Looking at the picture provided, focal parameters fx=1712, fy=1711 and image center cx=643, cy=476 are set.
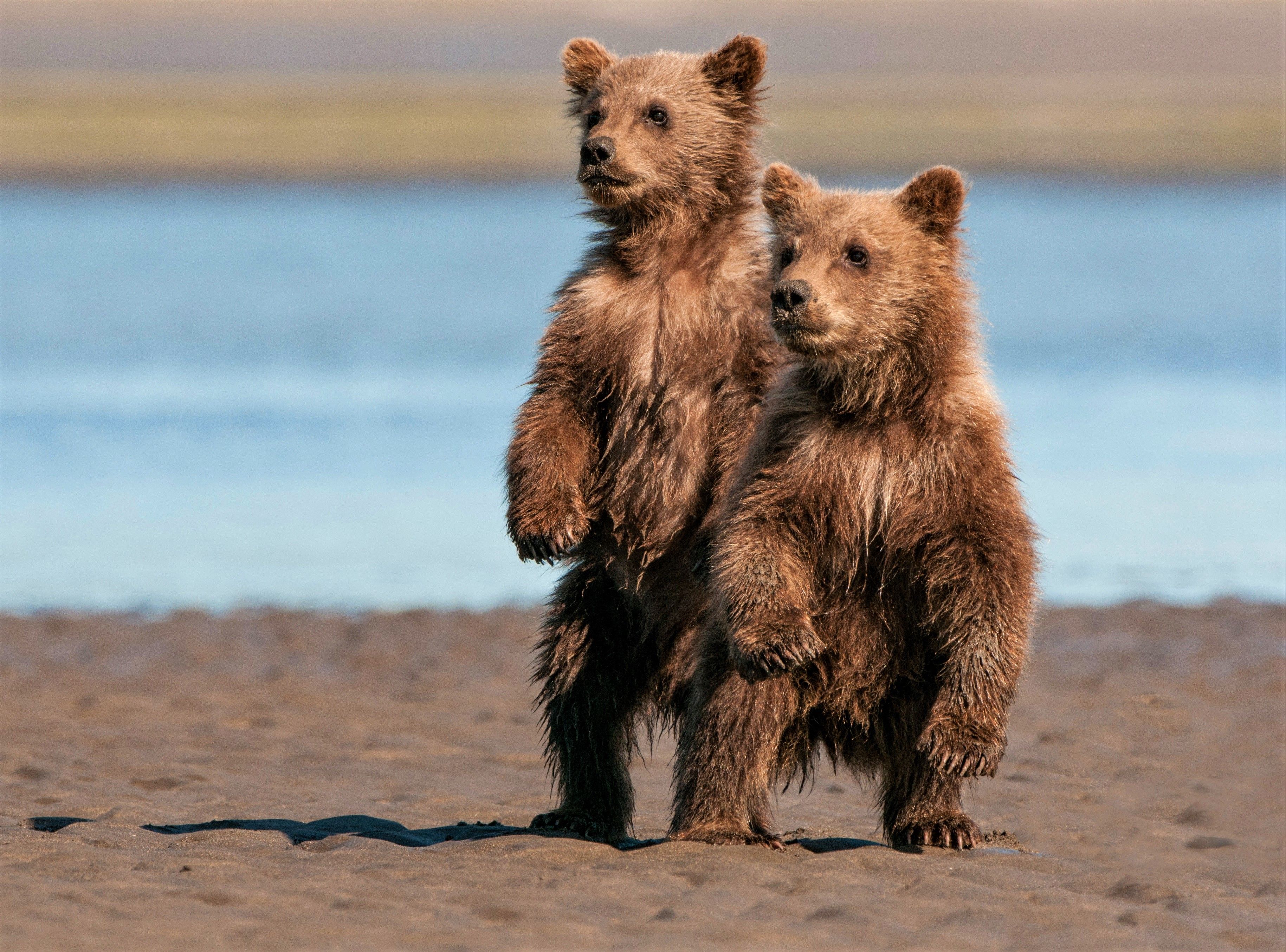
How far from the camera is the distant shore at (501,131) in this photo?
4300 centimetres

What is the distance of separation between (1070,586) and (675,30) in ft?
291

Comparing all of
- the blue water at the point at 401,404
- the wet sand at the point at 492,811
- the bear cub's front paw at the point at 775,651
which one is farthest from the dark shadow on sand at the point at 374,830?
the blue water at the point at 401,404

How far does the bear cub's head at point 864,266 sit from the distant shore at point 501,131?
34.2 meters

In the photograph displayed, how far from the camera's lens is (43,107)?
5884 centimetres

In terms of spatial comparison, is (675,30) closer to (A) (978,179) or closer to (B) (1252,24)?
(B) (1252,24)

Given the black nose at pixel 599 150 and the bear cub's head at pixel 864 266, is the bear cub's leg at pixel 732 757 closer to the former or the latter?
the bear cub's head at pixel 864 266

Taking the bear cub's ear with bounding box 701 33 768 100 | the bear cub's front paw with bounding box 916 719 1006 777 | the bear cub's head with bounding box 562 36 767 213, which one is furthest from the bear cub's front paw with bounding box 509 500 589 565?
the bear cub's ear with bounding box 701 33 768 100

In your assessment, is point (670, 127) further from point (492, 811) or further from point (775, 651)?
point (492, 811)

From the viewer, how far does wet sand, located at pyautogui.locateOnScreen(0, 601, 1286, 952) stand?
16.2ft

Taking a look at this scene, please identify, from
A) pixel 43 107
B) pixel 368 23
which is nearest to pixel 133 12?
pixel 368 23

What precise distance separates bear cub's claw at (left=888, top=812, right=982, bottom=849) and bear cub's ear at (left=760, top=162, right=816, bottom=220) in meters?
2.20

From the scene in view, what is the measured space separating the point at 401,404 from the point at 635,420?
37.9ft

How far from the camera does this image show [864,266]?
19.5 feet

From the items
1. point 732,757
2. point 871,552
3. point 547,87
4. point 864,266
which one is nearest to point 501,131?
point 547,87
